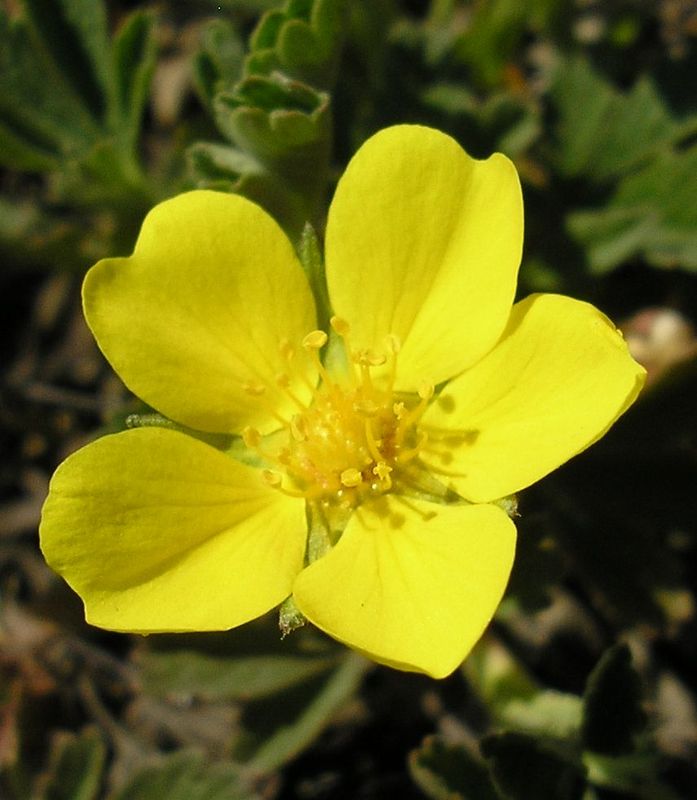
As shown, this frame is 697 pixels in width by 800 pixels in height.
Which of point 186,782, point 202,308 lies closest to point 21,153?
point 202,308

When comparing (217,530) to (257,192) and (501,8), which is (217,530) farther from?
(501,8)

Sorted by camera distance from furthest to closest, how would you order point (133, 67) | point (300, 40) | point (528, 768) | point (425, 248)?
1. point (133, 67)
2. point (300, 40)
3. point (528, 768)
4. point (425, 248)

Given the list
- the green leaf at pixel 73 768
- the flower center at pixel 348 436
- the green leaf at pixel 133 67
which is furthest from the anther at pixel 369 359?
the green leaf at pixel 73 768

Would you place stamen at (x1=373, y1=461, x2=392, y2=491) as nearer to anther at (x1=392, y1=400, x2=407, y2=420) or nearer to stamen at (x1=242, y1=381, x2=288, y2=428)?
anther at (x1=392, y1=400, x2=407, y2=420)

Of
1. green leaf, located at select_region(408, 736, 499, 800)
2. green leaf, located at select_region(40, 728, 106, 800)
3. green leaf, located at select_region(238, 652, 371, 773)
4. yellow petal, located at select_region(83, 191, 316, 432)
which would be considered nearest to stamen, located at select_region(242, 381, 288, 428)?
yellow petal, located at select_region(83, 191, 316, 432)

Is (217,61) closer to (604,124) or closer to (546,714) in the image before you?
(604,124)

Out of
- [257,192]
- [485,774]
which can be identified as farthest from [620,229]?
[485,774]

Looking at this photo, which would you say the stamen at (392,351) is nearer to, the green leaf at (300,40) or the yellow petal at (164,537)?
the yellow petal at (164,537)

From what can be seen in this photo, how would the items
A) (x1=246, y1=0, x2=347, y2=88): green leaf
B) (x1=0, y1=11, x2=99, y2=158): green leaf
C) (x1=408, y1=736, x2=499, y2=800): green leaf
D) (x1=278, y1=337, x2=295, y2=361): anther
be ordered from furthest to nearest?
Answer: (x1=0, y1=11, x2=99, y2=158): green leaf → (x1=246, y1=0, x2=347, y2=88): green leaf → (x1=408, y1=736, x2=499, y2=800): green leaf → (x1=278, y1=337, x2=295, y2=361): anther
